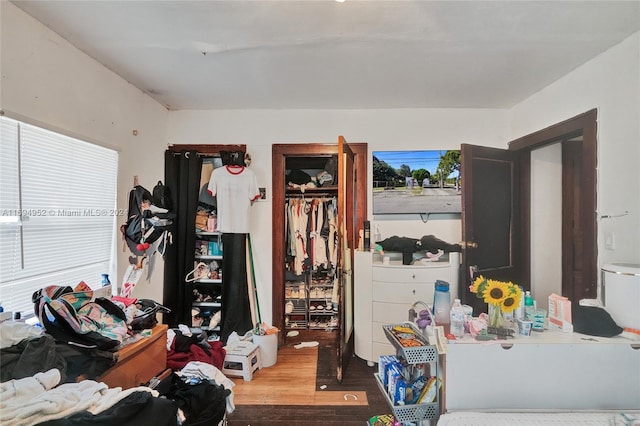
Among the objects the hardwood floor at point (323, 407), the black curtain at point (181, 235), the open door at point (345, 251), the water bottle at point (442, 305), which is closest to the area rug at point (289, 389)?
the hardwood floor at point (323, 407)

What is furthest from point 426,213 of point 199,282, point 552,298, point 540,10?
point 199,282

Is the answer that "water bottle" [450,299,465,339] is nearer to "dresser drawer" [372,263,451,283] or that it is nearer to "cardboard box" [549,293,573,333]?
"cardboard box" [549,293,573,333]

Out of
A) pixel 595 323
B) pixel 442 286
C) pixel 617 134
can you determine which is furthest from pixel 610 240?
pixel 442 286

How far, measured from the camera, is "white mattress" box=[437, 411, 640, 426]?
1.07 meters

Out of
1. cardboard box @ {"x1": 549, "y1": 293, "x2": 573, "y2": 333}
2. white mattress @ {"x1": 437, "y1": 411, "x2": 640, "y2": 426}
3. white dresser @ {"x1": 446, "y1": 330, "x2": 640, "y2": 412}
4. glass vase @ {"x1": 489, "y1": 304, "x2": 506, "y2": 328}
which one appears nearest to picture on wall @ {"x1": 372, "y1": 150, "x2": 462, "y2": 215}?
cardboard box @ {"x1": 549, "y1": 293, "x2": 573, "y2": 333}

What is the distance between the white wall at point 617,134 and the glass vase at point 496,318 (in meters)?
1.12

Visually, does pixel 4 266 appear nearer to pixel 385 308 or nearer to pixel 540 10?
pixel 385 308

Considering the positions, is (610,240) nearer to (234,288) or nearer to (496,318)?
(496,318)

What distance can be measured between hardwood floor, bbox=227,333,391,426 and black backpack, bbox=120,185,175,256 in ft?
4.65

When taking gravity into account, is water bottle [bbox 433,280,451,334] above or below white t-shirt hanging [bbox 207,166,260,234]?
below

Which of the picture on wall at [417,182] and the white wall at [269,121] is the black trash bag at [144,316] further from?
the picture on wall at [417,182]

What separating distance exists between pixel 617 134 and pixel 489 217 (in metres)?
1.07

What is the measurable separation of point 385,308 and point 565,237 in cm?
Answer: 202

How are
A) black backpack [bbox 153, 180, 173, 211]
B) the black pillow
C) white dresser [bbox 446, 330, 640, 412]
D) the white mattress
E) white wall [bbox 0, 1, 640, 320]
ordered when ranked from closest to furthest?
1. the white mattress
2. white dresser [bbox 446, 330, 640, 412]
3. the black pillow
4. white wall [bbox 0, 1, 640, 320]
5. black backpack [bbox 153, 180, 173, 211]
